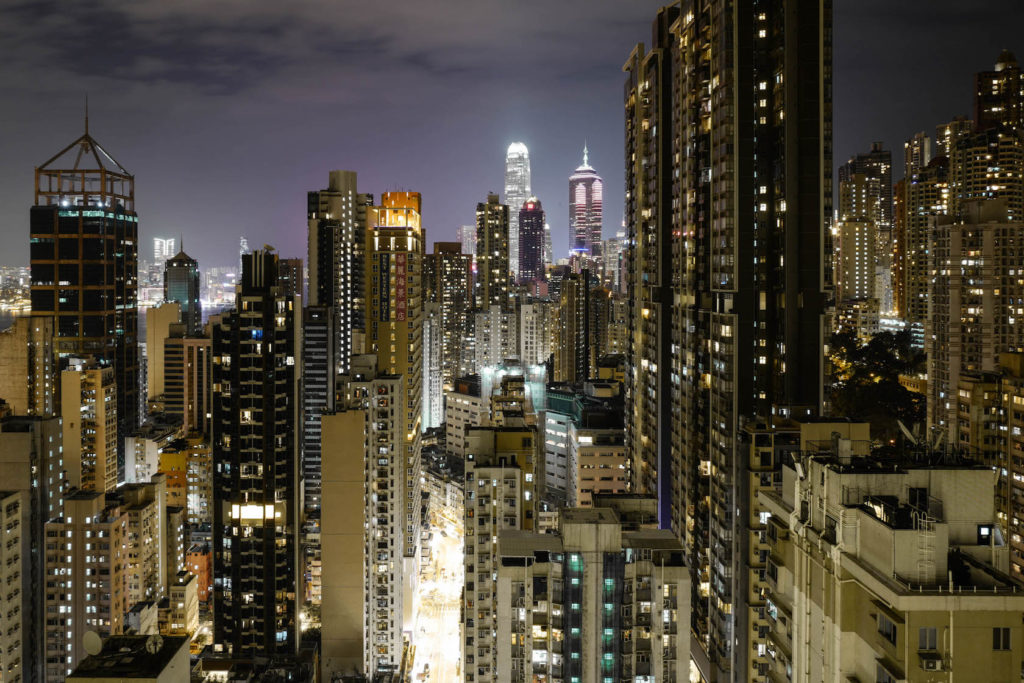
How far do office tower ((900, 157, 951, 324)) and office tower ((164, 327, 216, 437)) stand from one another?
42.7m

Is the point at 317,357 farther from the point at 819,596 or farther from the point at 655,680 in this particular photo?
the point at 819,596

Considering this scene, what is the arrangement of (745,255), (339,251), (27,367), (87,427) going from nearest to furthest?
(745,255), (27,367), (87,427), (339,251)

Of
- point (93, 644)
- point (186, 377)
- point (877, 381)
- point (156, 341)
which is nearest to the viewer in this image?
point (93, 644)

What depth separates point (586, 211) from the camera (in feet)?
318

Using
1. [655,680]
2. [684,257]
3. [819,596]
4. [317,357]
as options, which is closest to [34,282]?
[317,357]

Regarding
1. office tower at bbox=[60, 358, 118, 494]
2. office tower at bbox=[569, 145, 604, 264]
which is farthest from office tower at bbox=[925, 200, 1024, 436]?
office tower at bbox=[569, 145, 604, 264]

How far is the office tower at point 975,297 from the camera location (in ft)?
98.2

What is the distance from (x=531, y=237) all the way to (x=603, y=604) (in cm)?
8667

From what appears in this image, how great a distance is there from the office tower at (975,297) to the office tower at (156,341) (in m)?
49.0

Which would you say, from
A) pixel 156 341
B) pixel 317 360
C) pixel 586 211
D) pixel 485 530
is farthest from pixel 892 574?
pixel 586 211

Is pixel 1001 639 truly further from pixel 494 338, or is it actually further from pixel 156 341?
pixel 494 338

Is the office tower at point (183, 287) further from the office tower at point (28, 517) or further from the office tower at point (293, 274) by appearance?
the office tower at point (28, 517)

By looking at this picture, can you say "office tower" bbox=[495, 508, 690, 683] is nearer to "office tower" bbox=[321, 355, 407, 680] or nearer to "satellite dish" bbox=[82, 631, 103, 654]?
"satellite dish" bbox=[82, 631, 103, 654]

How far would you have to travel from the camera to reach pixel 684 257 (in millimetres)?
26266
